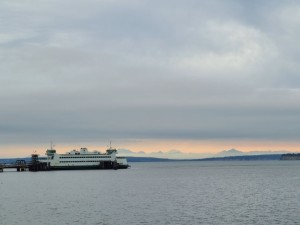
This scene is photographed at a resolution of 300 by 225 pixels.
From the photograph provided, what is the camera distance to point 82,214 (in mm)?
68750

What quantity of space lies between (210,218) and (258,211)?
9.48 meters

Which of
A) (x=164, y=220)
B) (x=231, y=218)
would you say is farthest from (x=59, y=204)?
(x=231, y=218)

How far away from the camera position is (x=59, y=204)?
81.4m

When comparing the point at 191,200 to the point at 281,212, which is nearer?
the point at 281,212

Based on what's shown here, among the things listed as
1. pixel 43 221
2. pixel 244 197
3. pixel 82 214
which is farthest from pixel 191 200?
pixel 43 221

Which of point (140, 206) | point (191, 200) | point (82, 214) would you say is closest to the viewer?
point (82, 214)

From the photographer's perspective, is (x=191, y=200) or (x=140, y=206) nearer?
(x=140, y=206)

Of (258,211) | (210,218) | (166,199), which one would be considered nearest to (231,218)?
(210,218)

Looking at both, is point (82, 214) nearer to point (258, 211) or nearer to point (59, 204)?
point (59, 204)

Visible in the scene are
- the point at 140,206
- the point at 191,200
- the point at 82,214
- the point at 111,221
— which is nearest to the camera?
the point at 111,221

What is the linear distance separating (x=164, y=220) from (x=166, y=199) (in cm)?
2583

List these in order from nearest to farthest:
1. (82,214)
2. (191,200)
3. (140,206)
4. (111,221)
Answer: (111,221), (82,214), (140,206), (191,200)

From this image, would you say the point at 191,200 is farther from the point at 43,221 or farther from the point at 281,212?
the point at 43,221

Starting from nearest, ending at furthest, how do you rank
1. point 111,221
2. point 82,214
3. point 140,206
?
1. point 111,221
2. point 82,214
3. point 140,206
